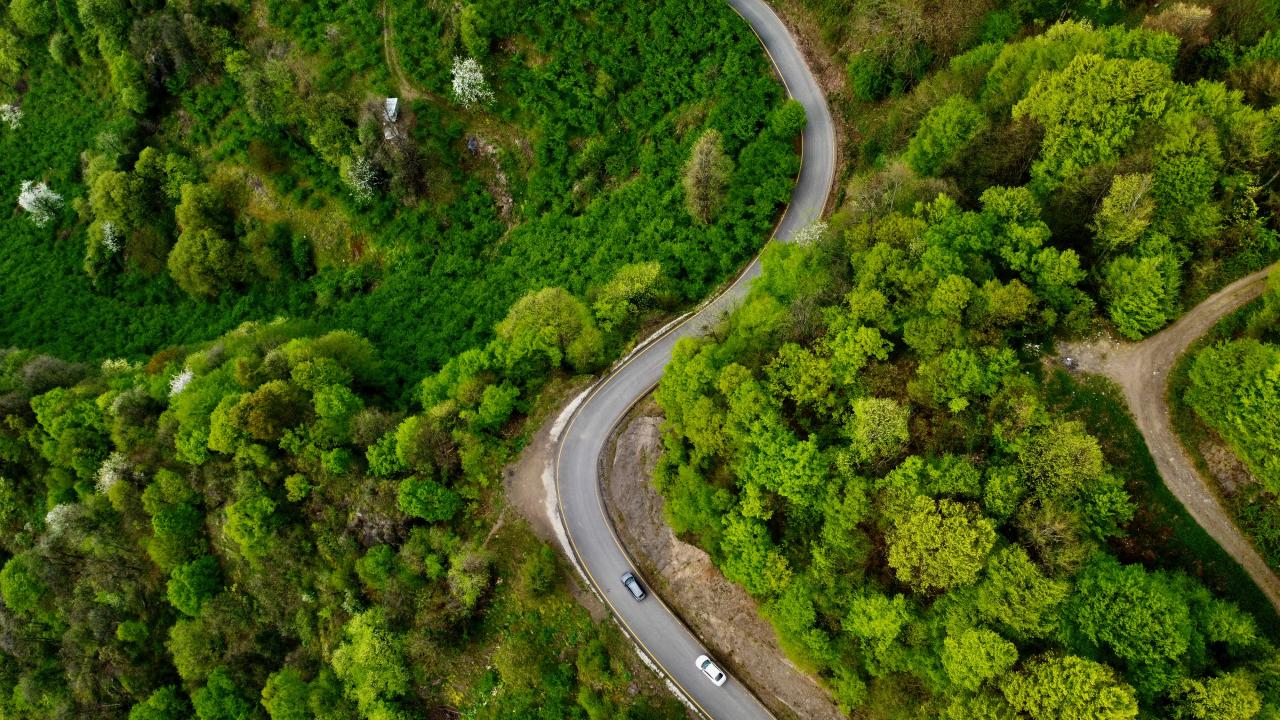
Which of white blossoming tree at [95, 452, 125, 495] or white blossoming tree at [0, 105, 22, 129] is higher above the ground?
white blossoming tree at [0, 105, 22, 129]

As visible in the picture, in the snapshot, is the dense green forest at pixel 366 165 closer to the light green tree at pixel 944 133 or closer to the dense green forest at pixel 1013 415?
the light green tree at pixel 944 133

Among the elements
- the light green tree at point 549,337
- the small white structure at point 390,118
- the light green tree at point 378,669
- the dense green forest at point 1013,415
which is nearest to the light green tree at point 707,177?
the light green tree at point 549,337

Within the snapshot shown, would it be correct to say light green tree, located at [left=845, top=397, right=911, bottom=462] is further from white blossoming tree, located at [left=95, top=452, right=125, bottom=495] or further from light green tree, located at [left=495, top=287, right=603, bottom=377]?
Result: white blossoming tree, located at [left=95, top=452, right=125, bottom=495]

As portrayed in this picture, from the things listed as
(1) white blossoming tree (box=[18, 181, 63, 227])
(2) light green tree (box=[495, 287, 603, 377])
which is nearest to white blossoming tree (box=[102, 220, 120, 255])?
(1) white blossoming tree (box=[18, 181, 63, 227])

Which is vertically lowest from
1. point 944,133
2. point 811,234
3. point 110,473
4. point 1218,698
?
point 1218,698

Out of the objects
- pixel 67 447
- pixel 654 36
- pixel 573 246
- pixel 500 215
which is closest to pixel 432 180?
pixel 500 215

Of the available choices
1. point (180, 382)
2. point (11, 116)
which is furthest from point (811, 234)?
point (11, 116)

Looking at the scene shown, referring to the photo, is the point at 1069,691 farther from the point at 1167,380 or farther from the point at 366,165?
the point at 366,165

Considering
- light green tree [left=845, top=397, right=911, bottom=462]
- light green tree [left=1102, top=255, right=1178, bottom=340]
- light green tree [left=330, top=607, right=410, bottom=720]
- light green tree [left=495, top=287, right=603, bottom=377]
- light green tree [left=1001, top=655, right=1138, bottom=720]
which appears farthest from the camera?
light green tree [left=495, top=287, right=603, bottom=377]
